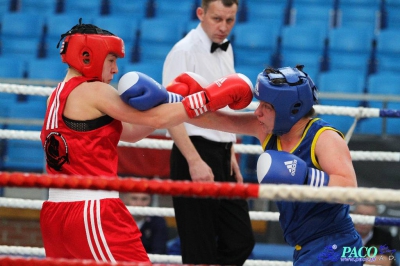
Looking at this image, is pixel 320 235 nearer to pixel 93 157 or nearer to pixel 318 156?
pixel 318 156

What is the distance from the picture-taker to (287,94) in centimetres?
226

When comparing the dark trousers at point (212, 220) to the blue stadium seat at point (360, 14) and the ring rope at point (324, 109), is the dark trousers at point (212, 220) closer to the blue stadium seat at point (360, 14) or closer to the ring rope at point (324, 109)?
the ring rope at point (324, 109)

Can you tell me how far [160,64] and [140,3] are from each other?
4.20ft

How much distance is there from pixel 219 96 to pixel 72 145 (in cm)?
54

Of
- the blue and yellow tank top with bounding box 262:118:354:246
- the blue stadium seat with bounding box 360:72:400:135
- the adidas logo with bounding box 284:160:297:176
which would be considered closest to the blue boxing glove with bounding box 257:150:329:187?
the adidas logo with bounding box 284:160:297:176

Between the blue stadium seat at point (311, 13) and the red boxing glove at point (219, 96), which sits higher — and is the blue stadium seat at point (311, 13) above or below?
below

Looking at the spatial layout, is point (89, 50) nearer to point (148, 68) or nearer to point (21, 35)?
point (148, 68)

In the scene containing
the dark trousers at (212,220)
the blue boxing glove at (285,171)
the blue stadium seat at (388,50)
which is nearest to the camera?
the blue boxing glove at (285,171)

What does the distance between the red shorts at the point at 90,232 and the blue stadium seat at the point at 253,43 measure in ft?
14.1

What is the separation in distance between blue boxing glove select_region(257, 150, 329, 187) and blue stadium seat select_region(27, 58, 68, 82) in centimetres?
440

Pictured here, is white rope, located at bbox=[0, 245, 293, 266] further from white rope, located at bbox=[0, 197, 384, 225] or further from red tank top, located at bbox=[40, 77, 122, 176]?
red tank top, located at bbox=[40, 77, 122, 176]

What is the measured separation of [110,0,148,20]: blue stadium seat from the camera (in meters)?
7.09

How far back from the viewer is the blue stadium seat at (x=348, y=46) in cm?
640

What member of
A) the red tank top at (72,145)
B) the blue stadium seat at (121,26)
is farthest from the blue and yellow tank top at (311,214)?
the blue stadium seat at (121,26)
